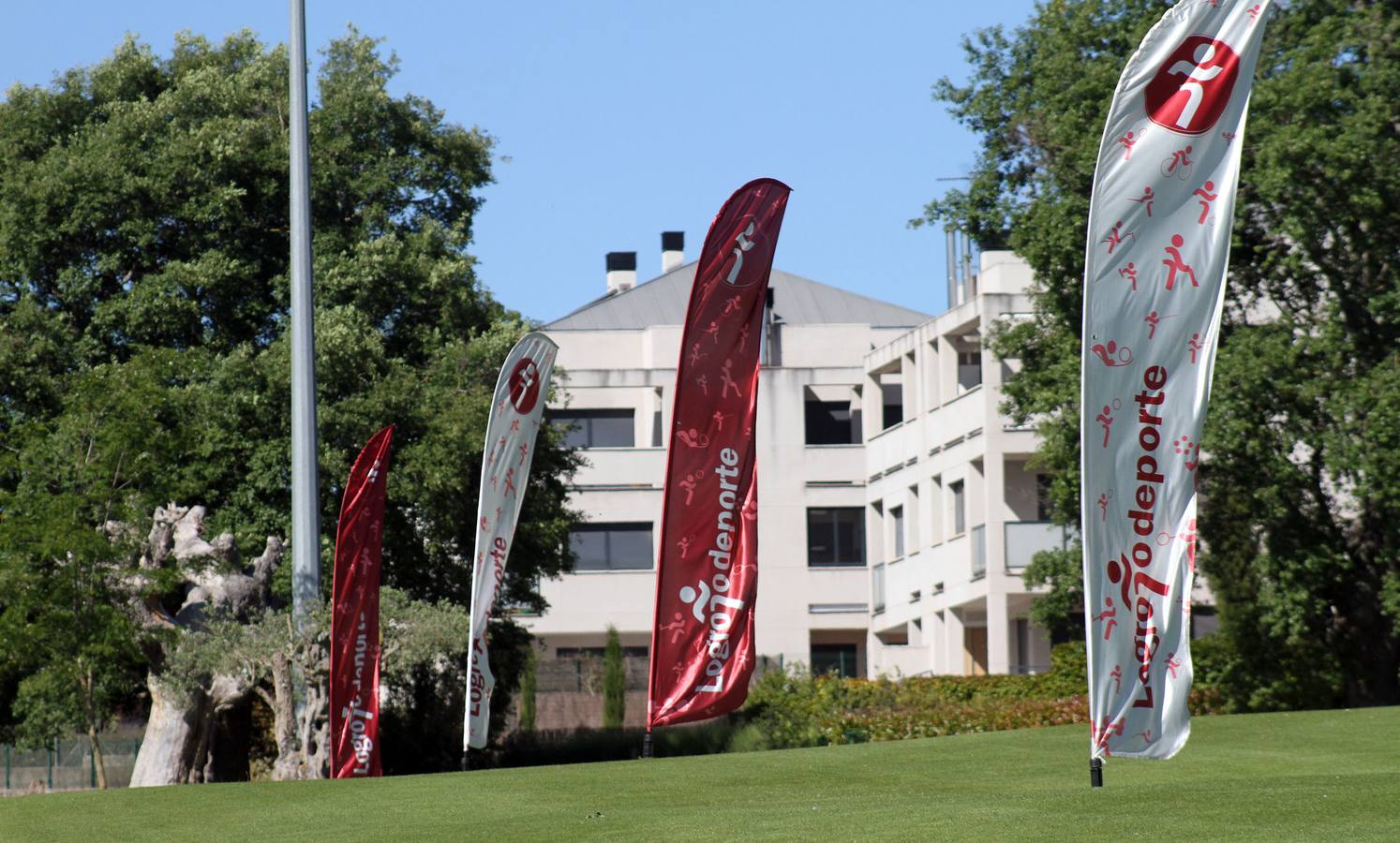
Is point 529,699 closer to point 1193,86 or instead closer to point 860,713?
point 860,713

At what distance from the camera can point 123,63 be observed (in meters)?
38.4

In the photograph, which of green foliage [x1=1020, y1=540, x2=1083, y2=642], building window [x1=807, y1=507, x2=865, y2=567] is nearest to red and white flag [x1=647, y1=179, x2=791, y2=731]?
green foliage [x1=1020, y1=540, x2=1083, y2=642]

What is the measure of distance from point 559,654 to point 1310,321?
125 ft

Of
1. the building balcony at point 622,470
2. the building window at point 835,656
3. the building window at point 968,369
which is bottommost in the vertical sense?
the building window at point 835,656

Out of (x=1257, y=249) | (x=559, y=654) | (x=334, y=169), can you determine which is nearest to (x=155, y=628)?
(x=334, y=169)

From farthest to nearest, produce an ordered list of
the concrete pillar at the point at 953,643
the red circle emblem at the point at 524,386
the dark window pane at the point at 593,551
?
the dark window pane at the point at 593,551 < the concrete pillar at the point at 953,643 < the red circle emblem at the point at 524,386

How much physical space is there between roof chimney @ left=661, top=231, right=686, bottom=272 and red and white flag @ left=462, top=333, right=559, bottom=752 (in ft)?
190

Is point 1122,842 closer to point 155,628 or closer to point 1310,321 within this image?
point 155,628

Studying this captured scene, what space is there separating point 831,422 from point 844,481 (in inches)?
102

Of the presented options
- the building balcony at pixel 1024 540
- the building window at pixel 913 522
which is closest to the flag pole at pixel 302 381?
the building balcony at pixel 1024 540

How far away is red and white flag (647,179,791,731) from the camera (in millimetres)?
17391

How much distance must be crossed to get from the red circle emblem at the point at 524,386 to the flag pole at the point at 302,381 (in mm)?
2898

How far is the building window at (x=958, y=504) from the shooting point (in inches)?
2258

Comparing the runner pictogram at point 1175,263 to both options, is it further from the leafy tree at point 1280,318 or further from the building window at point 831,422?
the building window at point 831,422
